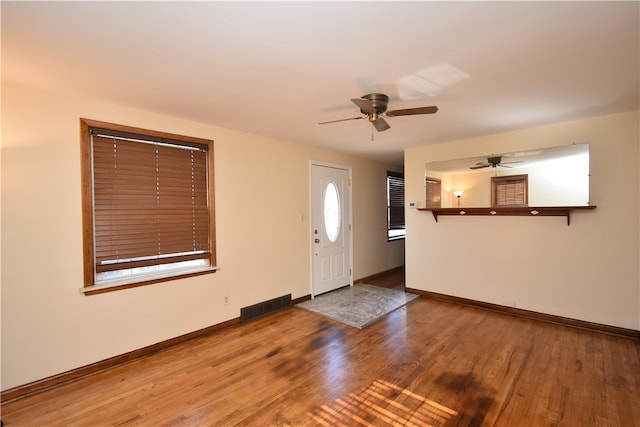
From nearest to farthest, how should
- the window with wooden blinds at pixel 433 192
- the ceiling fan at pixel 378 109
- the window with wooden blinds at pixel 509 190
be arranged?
the ceiling fan at pixel 378 109 → the window with wooden blinds at pixel 509 190 → the window with wooden blinds at pixel 433 192

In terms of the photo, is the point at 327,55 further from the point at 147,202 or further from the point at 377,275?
the point at 377,275

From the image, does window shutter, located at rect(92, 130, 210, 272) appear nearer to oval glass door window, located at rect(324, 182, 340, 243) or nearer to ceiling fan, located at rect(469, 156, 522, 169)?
oval glass door window, located at rect(324, 182, 340, 243)

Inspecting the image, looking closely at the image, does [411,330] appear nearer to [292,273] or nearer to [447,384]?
[447,384]

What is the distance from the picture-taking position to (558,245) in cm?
356

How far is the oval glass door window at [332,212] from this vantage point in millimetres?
4926

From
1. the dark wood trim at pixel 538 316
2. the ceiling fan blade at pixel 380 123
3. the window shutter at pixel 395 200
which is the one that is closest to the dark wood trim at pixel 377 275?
the window shutter at pixel 395 200

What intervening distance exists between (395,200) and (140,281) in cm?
512

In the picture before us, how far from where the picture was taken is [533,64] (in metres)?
2.07

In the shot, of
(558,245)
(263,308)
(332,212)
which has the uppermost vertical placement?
(332,212)

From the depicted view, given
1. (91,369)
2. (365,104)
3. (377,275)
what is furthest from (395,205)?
(91,369)

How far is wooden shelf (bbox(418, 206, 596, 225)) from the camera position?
3440mm

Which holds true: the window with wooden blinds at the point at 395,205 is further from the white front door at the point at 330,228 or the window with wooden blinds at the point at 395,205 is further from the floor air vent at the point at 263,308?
the floor air vent at the point at 263,308

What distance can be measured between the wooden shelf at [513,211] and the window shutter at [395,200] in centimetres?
183

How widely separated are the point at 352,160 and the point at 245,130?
226 centimetres
